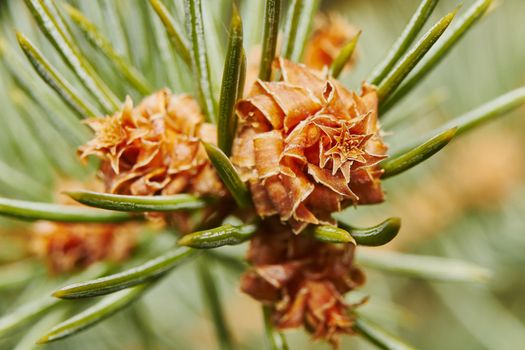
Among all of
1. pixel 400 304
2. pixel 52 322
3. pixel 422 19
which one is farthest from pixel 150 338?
pixel 400 304

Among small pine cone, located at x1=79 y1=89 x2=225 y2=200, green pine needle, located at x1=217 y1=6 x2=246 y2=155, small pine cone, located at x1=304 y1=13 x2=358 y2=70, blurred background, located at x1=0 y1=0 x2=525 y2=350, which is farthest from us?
blurred background, located at x1=0 y1=0 x2=525 y2=350

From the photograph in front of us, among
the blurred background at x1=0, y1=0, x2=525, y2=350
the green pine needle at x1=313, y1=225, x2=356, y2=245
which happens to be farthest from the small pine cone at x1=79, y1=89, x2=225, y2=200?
the blurred background at x1=0, y1=0, x2=525, y2=350

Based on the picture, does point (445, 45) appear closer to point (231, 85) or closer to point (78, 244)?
point (231, 85)

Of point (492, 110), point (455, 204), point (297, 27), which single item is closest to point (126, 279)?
point (297, 27)

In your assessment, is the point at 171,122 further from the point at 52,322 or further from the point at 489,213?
the point at 489,213

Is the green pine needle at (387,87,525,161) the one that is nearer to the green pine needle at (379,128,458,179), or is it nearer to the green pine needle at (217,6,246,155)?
the green pine needle at (379,128,458,179)

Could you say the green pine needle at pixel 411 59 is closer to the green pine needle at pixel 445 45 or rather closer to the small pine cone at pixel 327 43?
the green pine needle at pixel 445 45
